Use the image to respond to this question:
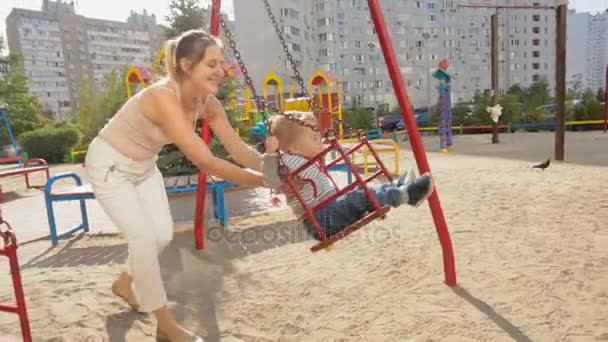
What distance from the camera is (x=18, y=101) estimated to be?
18.8 meters

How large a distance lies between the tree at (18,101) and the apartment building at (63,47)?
88.7 feet

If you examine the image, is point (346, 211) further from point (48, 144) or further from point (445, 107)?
point (48, 144)

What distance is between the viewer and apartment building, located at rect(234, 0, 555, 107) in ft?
104

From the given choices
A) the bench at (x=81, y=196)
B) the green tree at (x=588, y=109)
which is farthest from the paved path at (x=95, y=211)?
the green tree at (x=588, y=109)

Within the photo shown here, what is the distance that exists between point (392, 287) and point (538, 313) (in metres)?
0.71

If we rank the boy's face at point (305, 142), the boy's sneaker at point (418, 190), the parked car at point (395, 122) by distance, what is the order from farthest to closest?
the parked car at point (395, 122) < the boy's face at point (305, 142) < the boy's sneaker at point (418, 190)

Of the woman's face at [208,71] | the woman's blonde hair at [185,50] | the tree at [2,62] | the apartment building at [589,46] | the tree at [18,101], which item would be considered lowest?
the woman's face at [208,71]

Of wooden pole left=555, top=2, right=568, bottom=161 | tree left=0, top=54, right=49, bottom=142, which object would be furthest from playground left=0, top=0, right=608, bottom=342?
A: tree left=0, top=54, right=49, bottom=142

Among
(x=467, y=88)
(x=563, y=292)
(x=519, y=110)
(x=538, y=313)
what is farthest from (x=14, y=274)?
(x=467, y=88)

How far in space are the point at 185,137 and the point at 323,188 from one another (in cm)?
89

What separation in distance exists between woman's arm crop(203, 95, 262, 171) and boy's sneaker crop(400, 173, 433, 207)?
0.72 metres

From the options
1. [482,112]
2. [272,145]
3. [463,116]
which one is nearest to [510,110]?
[482,112]

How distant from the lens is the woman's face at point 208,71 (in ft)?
5.50

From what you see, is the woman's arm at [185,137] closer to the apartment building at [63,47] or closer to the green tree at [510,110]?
the green tree at [510,110]
